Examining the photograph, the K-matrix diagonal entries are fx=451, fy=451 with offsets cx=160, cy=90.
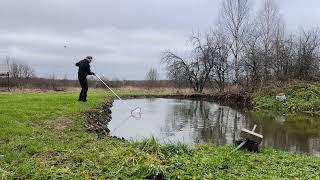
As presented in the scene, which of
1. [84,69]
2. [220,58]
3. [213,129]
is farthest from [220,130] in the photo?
[220,58]

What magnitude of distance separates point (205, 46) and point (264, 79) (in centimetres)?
1106

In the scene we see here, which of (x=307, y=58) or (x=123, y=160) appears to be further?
(x=307, y=58)

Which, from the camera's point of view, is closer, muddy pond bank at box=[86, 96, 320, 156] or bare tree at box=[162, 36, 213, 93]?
muddy pond bank at box=[86, 96, 320, 156]

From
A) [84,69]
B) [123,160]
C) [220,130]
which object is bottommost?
[220,130]

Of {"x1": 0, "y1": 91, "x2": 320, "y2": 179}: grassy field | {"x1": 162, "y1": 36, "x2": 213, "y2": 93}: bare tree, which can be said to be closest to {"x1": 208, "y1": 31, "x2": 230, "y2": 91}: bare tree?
{"x1": 162, "y1": 36, "x2": 213, "y2": 93}: bare tree

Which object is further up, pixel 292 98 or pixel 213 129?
pixel 292 98

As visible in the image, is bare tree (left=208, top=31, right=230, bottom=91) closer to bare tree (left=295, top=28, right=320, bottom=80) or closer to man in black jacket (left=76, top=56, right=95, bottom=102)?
bare tree (left=295, top=28, right=320, bottom=80)

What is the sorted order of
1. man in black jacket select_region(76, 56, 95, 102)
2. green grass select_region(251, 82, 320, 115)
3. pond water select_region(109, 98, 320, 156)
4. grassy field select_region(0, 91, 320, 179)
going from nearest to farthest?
1. grassy field select_region(0, 91, 320, 179)
2. pond water select_region(109, 98, 320, 156)
3. man in black jacket select_region(76, 56, 95, 102)
4. green grass select_region(251, 82, 320, 115)

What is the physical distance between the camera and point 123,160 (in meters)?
7.98

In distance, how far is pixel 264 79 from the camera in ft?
129

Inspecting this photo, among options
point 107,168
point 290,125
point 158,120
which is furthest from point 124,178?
point 290,125

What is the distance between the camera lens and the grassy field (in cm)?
723

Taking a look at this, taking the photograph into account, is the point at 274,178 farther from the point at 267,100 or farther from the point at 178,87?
the point at 178,87

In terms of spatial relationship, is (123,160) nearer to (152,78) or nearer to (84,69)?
(84,69)
